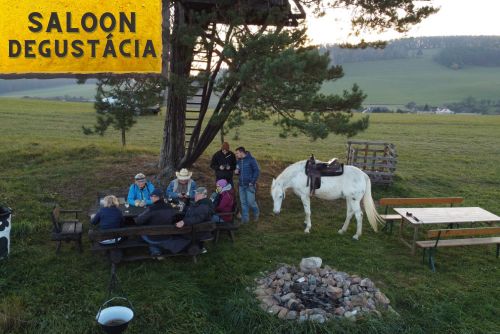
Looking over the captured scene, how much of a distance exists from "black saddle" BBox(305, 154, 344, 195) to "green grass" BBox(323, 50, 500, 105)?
243 feet

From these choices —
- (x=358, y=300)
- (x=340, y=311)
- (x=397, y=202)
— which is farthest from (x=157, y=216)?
(x=397, y=202)

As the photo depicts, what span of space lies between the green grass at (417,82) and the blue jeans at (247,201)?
245 ft

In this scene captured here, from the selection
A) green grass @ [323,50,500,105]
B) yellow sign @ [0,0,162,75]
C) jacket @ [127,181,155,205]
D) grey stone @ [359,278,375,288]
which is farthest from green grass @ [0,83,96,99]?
yellow sign @ [0,0,162,75]

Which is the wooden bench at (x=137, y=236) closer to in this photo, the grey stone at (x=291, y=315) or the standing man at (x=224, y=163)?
the grey stone at (x=291, y=315)

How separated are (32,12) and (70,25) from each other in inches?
12.3

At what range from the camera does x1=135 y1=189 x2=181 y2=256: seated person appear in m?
6.68

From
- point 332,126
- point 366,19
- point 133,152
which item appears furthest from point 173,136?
point 366,19

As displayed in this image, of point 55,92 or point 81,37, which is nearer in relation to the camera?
point 81,37

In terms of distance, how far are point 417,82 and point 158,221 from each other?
335 feet

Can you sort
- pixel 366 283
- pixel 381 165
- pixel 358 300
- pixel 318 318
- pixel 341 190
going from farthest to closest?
pixel 381 165 → pixel 341 190 → pixel 366 283 → pixel 358 300 → pixel 318 318

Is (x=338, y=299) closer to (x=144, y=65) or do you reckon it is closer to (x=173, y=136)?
(x=144, y=65)

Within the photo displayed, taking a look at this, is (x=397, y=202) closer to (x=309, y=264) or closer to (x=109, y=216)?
(x=309, y=264)

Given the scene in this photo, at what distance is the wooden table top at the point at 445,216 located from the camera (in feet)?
25.6

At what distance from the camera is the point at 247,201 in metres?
9.22
